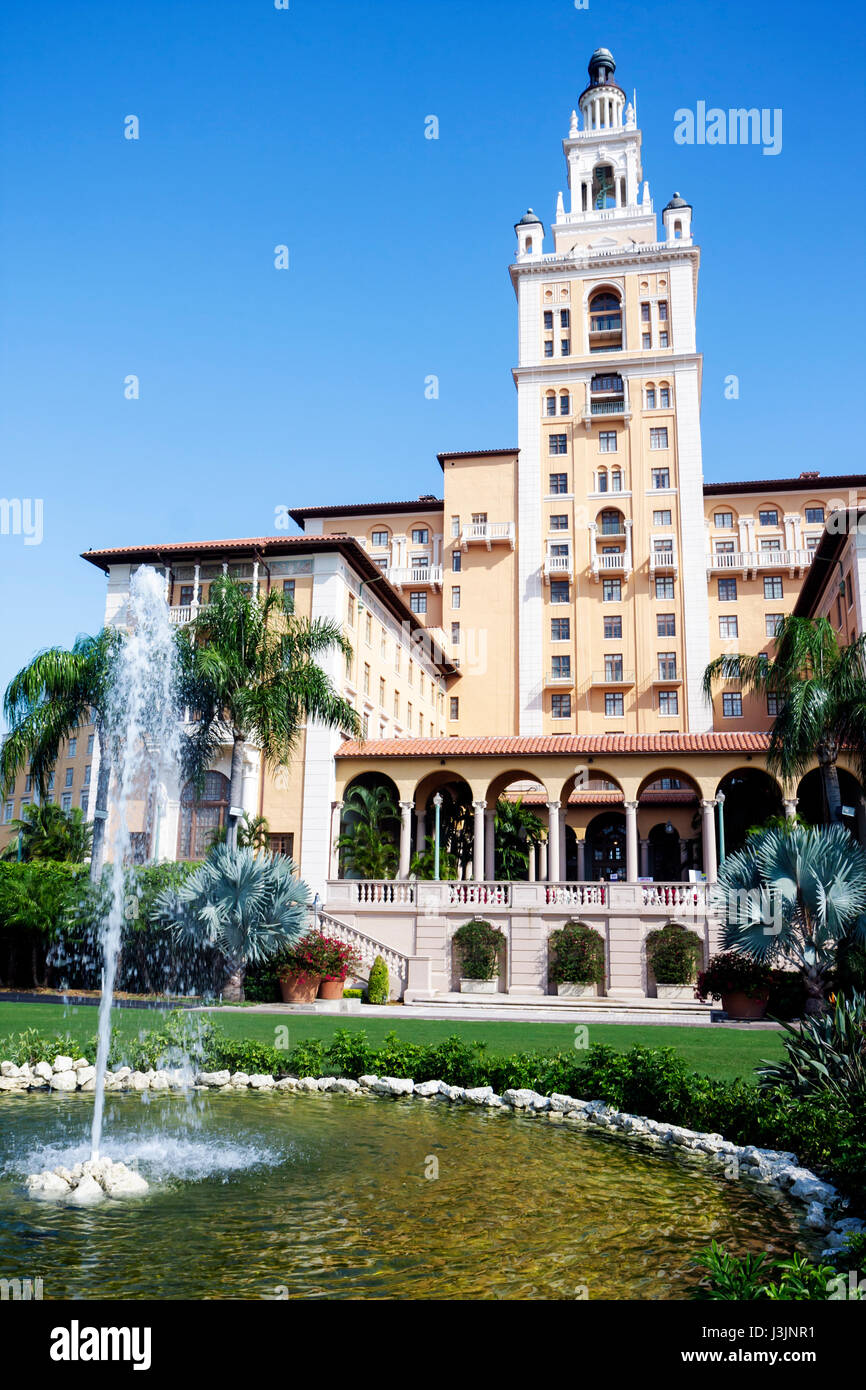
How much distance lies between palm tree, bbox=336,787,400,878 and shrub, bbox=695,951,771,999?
46.9ft

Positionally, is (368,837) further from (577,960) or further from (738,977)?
(738,977)

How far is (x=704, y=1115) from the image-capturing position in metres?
10.6

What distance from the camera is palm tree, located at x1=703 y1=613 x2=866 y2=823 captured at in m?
25.2

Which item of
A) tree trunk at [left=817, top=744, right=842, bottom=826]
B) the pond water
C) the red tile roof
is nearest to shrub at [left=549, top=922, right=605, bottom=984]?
tree trunk at [left=817, top=744, right=842, bottom=826]

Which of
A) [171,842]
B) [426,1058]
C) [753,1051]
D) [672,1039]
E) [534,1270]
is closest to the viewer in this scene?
[534,1270]

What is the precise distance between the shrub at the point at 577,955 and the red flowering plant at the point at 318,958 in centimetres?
638

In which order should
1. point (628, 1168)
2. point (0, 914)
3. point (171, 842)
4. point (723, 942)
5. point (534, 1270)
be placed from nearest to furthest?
point (534, 1270)
point (628, 1168)
point (723, 942)
point (0, 914)
point (171, 842)

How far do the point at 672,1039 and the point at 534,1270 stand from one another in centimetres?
1139

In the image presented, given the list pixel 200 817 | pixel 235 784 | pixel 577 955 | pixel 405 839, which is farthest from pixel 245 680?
pixel 577 955

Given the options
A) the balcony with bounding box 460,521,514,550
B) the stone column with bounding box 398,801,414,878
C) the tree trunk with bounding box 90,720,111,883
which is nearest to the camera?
the tree trunk with bounding box 90,720,111,883

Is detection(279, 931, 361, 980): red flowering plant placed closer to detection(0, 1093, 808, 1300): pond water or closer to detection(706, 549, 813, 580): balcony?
detection(0, 1093, 808, 1300): pond water

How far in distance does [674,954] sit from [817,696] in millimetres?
8211

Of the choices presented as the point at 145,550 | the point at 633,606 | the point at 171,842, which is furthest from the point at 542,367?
the point at 171,842

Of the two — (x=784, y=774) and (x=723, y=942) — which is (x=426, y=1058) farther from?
(x=784, y=774)
